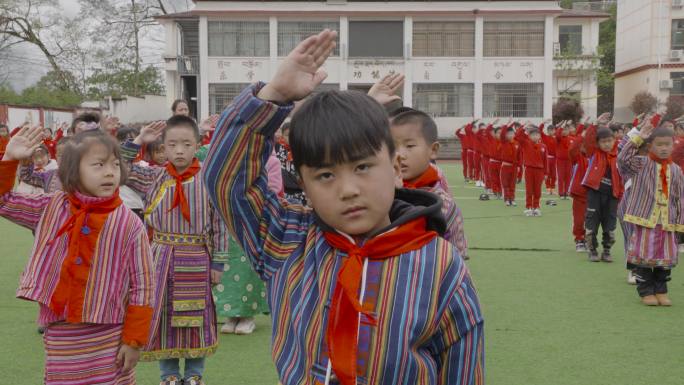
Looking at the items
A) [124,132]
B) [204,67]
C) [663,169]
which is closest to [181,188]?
[124,132]

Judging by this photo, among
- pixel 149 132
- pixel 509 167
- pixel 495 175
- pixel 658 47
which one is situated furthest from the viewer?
pixel 658 47

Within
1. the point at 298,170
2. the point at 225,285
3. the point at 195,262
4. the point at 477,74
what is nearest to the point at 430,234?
the point at 298,170

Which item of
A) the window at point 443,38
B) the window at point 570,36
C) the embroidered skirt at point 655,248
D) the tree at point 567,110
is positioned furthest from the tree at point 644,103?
A: the embroidered skirt at point 655,248

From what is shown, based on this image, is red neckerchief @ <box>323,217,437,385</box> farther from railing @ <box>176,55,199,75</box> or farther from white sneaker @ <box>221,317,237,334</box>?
railing @ <box>176,55,199,75</box>

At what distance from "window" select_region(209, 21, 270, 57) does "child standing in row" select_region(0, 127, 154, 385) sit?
3123 centimetres

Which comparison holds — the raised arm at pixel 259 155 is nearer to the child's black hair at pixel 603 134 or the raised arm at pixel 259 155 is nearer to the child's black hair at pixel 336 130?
the child's black hair at pixel 336 130

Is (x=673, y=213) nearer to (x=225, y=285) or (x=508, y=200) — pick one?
(x=225, y=285)

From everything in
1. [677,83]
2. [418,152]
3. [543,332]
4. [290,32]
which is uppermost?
[290,32]

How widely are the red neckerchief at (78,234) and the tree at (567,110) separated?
100 feet

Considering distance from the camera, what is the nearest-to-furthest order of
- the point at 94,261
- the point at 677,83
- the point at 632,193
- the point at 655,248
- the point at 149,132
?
the point at 94,261, the point at 149,132, the point at 655,248, the point at 632,193, the point at 677,83

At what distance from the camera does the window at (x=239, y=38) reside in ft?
110

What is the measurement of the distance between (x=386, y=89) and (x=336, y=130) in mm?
1019

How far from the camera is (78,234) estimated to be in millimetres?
2957

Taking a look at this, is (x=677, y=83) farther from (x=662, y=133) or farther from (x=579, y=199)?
(x=662, y=133)
